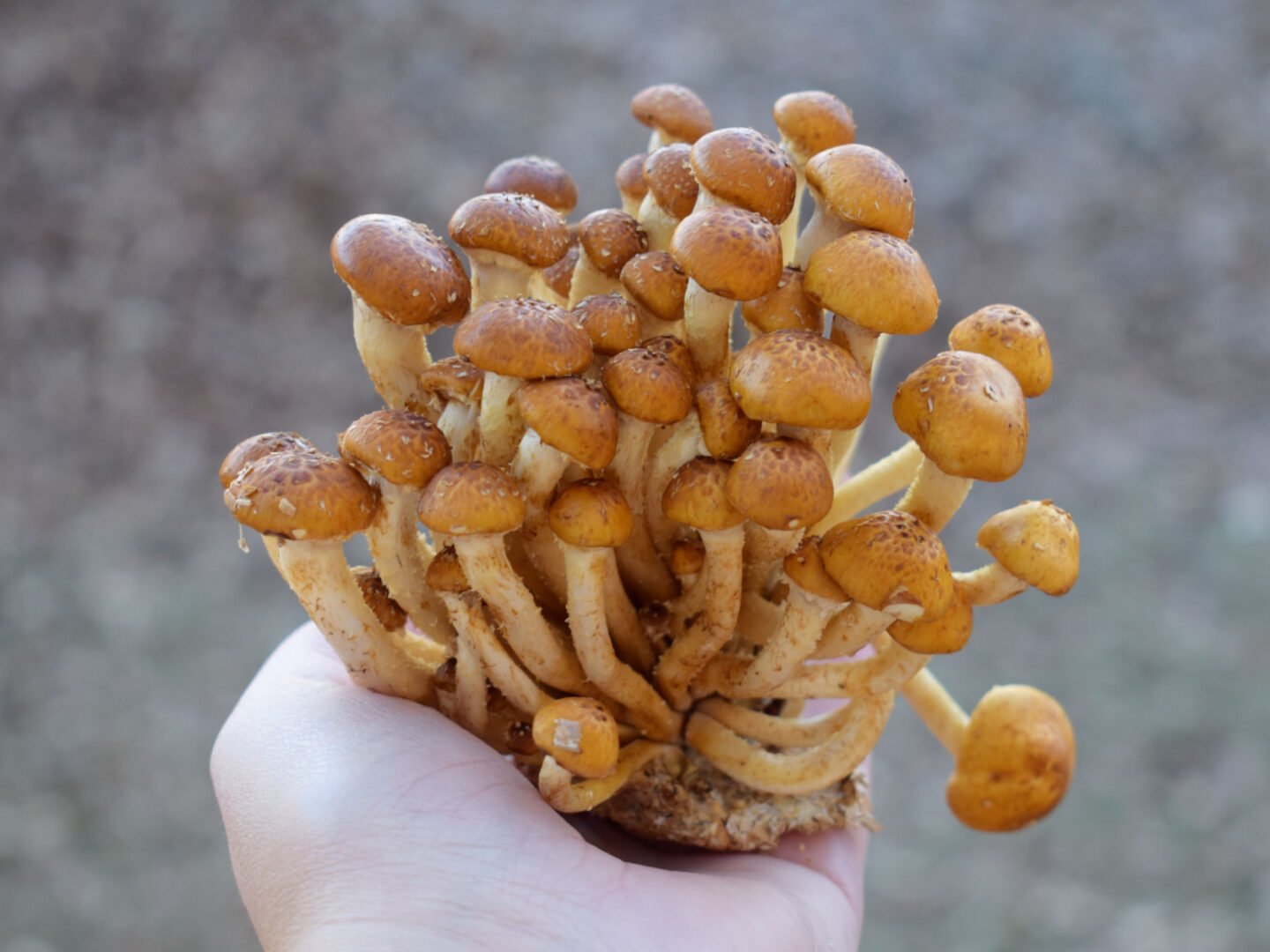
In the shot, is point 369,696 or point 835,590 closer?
point 835,590

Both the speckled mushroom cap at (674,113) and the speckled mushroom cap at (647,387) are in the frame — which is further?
the speckled mushroom cap at (674,113)

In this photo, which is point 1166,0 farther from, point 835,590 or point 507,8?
point 835,590

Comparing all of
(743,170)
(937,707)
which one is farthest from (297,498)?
(937,707)

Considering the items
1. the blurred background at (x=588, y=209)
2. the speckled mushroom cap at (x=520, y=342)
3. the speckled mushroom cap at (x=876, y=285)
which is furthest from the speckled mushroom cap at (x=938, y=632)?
the blurred background at (x=588, y=209)

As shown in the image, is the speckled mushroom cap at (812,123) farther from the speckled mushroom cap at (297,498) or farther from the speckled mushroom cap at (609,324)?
the speckled mushroom cap at (297,498)

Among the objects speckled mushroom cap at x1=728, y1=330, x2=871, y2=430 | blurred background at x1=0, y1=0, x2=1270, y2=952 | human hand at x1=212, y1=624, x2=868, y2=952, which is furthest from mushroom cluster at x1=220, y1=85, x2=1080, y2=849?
blurred background at x1=0, y1=0, x2=1270, y2=952

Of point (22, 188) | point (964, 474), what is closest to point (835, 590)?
point (964, 474)

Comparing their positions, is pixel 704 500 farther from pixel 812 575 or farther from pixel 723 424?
pixel 812 575

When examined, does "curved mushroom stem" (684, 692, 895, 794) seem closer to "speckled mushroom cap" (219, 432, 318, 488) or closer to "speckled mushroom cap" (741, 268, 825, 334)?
"speckled mushroom cap" (741, 268, 825, 334)
